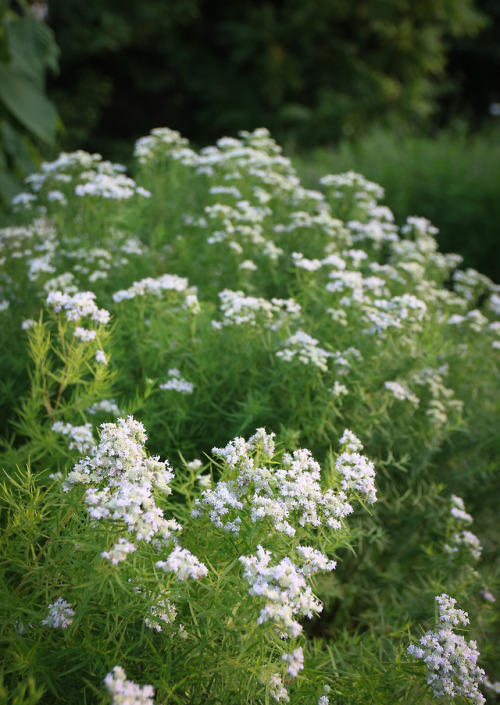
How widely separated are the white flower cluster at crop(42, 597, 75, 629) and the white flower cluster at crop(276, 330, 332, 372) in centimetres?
105

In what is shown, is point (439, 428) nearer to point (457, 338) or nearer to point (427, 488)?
point (427, 488)

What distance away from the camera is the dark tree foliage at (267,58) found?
9656mm

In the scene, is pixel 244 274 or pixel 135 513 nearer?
pixel 135 513

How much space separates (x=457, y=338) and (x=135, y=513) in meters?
2.50

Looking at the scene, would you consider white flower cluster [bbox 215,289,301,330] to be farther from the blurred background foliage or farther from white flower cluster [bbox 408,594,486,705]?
the blurred background foliage

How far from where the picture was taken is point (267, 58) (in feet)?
32.8

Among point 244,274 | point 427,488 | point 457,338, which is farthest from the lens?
point 457,338

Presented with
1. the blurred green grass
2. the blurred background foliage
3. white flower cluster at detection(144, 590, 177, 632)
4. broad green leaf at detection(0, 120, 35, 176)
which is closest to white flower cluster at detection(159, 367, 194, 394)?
white flower cluster at detection(144, 590, 177, 632)

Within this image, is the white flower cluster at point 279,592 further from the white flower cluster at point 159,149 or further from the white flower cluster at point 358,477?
the white flower cluster at point 159,149

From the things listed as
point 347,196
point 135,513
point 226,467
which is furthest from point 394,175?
point 135,513

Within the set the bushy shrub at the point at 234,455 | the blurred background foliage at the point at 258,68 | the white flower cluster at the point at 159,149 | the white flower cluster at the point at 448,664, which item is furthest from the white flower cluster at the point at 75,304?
the blurred background foliage at the point at 258,68

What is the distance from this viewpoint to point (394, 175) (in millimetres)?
5980

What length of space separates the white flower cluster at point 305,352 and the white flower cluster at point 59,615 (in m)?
1.05

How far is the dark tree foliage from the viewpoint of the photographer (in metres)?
9.66
